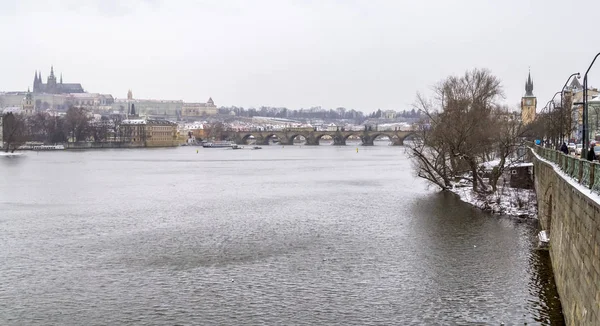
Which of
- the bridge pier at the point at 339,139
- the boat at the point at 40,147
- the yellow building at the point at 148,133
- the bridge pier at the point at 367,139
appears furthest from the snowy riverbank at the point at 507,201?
the bridge pier at the point at 339,139

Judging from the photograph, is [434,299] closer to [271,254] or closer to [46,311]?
[271,254]

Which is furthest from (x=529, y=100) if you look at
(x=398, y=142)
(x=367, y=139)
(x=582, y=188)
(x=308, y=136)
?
(x=582, y=188)

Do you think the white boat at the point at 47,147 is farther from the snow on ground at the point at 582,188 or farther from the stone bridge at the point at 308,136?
the snow on ground at the point at 582,188

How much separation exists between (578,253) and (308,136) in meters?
166

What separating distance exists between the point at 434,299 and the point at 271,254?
288 inches

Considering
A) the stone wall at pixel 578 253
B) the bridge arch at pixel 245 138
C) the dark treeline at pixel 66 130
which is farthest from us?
Result: the bridge arch at pixel 245 138

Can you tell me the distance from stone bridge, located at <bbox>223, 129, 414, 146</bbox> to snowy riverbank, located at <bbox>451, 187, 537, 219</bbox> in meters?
121

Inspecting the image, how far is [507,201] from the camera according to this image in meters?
37.7

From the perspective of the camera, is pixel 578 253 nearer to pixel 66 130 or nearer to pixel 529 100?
pixel 529 100

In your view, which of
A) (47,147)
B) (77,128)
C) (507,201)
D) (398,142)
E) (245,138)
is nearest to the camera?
(507,201)

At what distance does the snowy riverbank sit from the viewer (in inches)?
1356

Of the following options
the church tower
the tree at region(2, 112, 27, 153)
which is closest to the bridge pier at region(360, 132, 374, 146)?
the church tower

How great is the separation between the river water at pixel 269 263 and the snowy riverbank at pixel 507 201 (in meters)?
0.99

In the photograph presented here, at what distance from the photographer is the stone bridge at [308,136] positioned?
171750 millimetres
